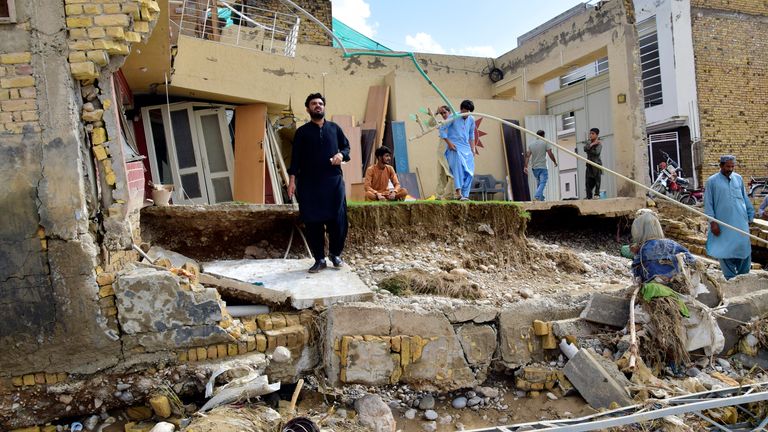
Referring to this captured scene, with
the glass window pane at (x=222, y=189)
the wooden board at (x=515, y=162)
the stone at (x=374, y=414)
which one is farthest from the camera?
the wooden board at (x=515, y=162)

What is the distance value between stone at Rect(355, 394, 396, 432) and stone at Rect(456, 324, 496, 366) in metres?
0.81

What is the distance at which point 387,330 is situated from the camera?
13.0 ft

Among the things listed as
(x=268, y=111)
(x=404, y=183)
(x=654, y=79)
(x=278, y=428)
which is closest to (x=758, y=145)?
(x=654, y=79)

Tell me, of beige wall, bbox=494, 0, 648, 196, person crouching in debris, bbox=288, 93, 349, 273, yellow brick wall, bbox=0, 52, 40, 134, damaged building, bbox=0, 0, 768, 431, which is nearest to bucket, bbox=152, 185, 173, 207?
damaged building, bbox=0, 0, 768, 431

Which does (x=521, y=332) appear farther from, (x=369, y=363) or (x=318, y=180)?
(x=318, y=180)

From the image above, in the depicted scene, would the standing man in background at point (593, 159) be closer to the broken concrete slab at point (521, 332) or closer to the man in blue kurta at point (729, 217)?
the man in blue kurta at point (729, 217)

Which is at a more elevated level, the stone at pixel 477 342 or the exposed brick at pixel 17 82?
the exposed brick at pixel 17 82

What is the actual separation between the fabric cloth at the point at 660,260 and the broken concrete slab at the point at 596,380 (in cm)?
93

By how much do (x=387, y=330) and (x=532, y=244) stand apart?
342cm

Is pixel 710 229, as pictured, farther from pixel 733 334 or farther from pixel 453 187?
pixel 453 187

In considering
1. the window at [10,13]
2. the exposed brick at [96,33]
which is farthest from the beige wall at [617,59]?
the window at [10,13]

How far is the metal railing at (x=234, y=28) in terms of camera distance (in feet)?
28.8

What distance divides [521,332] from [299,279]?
6.25 ft

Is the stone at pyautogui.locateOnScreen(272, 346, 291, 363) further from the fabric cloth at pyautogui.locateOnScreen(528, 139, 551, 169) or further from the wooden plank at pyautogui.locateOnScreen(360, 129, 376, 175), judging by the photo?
the fabric cloth at pyautogui.locateOnScreen(528, 139, 551, 169)
